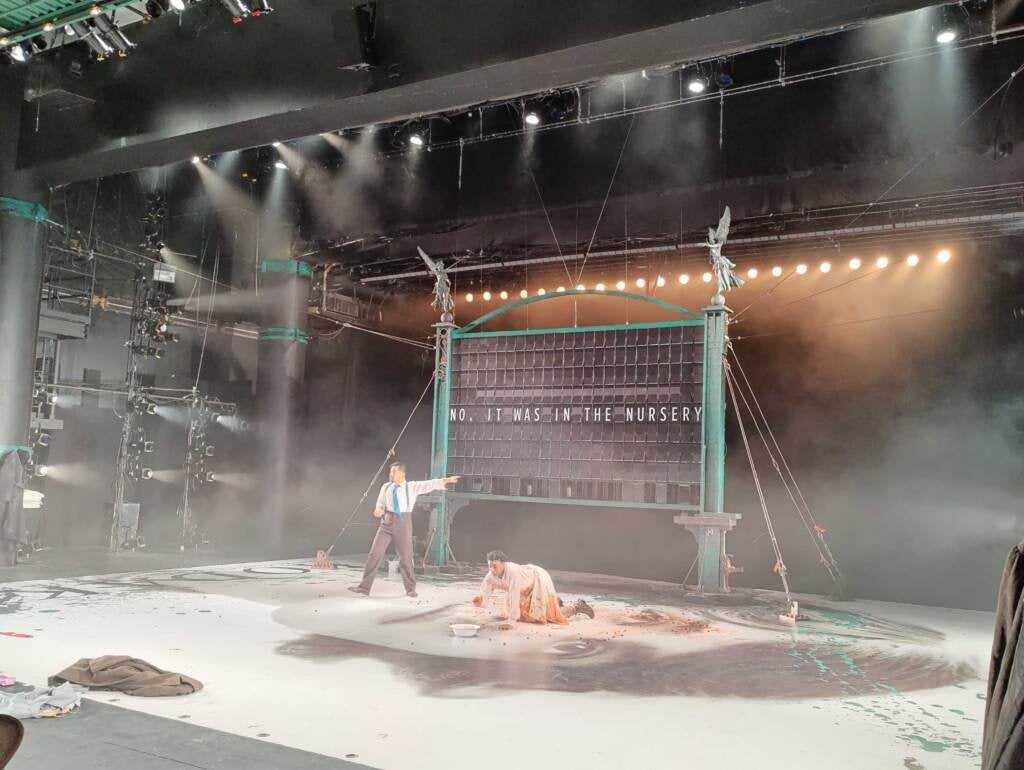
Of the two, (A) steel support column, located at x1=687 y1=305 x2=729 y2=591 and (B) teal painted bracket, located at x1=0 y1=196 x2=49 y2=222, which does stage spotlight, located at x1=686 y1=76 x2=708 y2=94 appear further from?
(B) teal painted bracket, located at x1=0 y1=196 x2=49 y2=222

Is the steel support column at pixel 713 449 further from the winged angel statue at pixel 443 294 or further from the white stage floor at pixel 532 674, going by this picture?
the winged angel statue at pixel 443 294

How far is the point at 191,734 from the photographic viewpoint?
12.1ft

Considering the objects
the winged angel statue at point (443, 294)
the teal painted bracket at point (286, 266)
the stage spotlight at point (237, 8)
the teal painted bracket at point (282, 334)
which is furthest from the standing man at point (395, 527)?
the teal painted bracket at point (286, 266)

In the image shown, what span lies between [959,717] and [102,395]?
43.9 feet

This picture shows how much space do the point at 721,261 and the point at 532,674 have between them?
5.94m

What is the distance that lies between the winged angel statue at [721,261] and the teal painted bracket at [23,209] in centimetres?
790

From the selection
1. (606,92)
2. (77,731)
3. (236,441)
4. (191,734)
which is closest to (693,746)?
(191,734)

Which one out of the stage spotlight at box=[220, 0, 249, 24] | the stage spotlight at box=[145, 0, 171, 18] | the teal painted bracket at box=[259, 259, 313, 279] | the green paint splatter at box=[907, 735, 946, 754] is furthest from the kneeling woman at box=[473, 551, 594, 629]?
the teal painted bracket at box=[259, 259, 313, 279]

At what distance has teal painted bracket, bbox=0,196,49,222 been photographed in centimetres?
888

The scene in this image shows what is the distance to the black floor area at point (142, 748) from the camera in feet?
10.8

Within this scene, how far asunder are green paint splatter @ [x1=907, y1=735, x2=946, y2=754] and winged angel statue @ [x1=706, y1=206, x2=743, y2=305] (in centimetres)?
618

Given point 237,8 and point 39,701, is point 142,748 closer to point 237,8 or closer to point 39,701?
point 39,701

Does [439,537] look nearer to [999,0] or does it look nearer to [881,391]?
[881,391]

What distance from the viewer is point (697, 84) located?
9.47 meters
